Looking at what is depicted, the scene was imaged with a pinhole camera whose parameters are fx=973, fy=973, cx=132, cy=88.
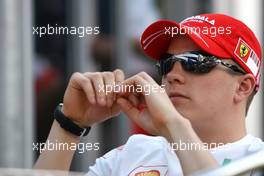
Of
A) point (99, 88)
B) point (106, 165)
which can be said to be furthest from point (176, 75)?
point (106, 165)

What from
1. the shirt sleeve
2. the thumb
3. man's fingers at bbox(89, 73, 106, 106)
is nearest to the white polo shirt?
the shirt sleeve

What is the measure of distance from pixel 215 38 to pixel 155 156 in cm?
49

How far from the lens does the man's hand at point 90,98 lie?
344 cm

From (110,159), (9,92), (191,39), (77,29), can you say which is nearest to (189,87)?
(191,39)

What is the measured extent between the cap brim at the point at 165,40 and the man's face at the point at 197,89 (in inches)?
1.5

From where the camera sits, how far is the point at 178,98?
138 inches

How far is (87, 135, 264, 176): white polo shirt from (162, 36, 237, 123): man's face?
0.14 metres

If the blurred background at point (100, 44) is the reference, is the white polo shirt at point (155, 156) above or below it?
above

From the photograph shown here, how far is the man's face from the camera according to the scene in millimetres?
3508

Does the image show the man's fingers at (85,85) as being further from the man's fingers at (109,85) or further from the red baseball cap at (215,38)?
the red baseball cap at (215,38)

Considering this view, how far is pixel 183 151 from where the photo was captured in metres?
3.18

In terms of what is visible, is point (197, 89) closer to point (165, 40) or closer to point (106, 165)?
point (165, 40)

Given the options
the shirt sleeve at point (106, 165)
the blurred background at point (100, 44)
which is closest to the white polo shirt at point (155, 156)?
the shirt sleeve at point (106, 165)

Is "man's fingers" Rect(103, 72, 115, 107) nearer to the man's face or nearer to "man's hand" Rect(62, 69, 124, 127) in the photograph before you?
"man's hand" Rect(62, 69, 124, 127)
